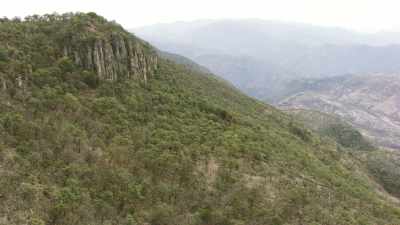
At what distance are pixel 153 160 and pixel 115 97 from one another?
15646 millimetres

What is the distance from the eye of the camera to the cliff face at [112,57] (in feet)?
189

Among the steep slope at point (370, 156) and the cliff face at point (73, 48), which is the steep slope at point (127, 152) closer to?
the cliff face at point (73, 48)

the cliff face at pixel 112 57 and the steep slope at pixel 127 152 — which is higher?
the cliff face at pixel 112 57

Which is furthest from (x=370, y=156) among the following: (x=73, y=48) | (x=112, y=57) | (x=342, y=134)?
(x=73, y=48)

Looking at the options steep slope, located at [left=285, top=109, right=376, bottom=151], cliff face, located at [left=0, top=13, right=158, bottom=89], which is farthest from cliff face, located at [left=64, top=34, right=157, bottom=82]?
steep slope, located at [left=285, top=109, right=376, bottom=151]

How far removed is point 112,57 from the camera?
60.4 metres

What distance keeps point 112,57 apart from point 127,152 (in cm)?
2268

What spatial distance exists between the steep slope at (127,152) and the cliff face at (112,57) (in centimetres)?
21

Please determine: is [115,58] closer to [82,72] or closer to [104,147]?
[82,72]

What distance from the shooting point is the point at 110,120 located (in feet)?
163

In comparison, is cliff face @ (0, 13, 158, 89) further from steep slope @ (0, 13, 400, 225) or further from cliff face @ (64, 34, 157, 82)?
steep slope @ (0, 13, 400, 225)

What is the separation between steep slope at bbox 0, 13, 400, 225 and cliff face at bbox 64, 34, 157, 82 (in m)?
0.21

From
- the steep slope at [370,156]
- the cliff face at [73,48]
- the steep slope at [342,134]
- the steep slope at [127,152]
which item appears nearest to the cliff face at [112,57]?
the cliff face at [73,48]

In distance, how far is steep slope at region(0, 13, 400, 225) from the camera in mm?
34625
